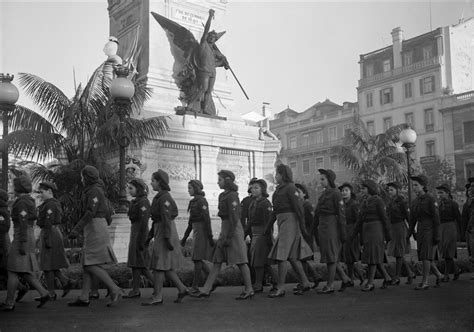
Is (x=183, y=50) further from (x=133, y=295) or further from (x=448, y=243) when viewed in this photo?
(x=133, y=295)

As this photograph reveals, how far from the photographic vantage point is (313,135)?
60938mm

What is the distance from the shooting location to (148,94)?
19156mm

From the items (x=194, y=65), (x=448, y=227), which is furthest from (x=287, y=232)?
(x=194, y=65)

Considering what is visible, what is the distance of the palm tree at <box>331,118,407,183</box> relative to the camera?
26703 millimetres

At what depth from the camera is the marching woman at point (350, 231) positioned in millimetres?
11555

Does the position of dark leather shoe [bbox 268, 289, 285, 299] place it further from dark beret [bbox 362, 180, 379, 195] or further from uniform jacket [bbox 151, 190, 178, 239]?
dark beret [bbox 362, 180, 379, 195]

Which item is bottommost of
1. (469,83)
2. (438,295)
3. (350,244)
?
(438,295)

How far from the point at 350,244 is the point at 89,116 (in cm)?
974

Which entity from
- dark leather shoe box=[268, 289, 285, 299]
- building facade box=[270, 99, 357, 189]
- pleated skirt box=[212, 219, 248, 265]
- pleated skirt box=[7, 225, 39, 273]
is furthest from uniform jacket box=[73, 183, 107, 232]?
building facade box=[270, 99, 357, 189]

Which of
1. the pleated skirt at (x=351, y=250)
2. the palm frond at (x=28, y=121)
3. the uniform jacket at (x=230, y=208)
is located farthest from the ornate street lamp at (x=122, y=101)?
the palm frond at (x=28, y=121)

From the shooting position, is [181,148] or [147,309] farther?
[181,148]

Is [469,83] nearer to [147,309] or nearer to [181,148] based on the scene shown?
[181,148]

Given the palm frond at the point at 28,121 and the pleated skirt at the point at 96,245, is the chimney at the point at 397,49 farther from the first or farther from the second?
the pleated skirt at the point at 96,245

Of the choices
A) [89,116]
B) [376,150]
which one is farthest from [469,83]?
[89,116]
